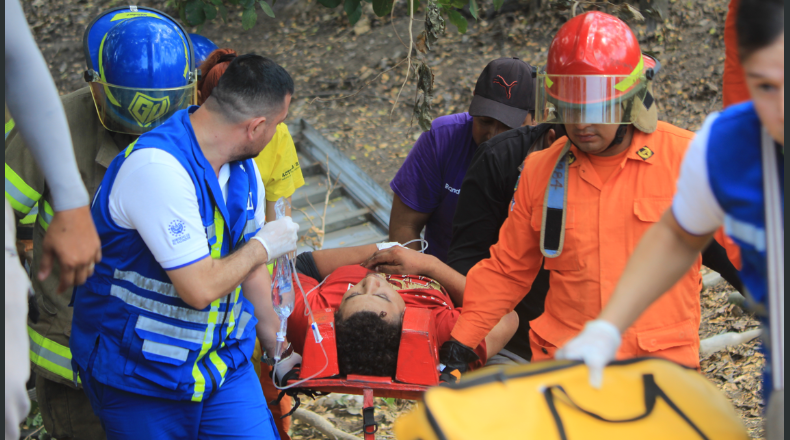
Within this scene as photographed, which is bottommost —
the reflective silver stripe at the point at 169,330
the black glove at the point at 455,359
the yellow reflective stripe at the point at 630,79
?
the black glove at the point at 455,359

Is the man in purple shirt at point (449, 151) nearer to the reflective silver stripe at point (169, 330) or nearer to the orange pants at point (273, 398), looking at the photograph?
the orange pants at point (273, 398)

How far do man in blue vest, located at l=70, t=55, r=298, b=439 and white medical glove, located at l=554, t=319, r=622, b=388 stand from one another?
1236 millimetres

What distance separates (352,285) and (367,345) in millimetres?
698

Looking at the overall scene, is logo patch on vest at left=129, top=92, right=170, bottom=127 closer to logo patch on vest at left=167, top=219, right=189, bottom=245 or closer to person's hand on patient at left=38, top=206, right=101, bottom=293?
logo patch on vest at left=167, top=219, right=189, bottom=245

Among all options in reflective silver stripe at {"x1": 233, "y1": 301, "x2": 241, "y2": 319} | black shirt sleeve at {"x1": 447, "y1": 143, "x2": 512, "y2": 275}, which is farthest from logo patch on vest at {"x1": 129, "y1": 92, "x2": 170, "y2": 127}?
black shirt sleeve at {"x1": 447, "y1": 143, "x2": 512, "y2": 275}

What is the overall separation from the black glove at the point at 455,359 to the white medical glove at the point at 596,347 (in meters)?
1.30

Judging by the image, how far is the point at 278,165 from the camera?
12.2 feet

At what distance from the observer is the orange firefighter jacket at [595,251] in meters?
2.36

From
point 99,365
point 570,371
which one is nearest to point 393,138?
point 99,365

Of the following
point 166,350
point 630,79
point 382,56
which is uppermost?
point 630,79

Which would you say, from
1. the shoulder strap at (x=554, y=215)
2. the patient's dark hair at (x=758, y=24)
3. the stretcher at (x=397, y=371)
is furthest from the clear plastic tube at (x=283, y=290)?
the patient's dark hair at (x=758, y=24)

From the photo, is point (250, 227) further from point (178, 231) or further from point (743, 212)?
point (743, 212)

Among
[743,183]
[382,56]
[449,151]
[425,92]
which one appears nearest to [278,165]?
[425,92]

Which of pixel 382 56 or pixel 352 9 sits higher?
pixel 352 9
